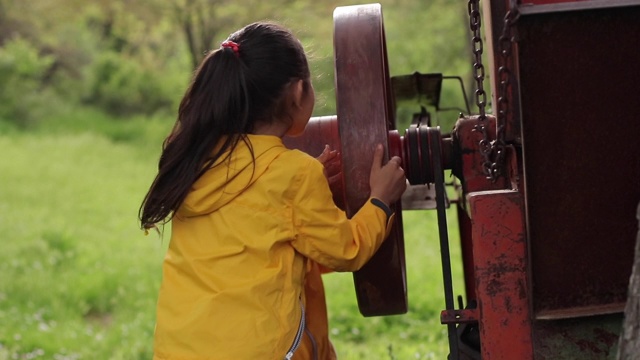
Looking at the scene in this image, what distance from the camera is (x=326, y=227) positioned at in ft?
9.16

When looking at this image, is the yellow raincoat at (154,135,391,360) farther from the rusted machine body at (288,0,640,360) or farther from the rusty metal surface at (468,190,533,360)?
the rusty metal surface at (468,190,533,360)

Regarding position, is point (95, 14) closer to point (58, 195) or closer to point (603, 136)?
point (58, 195)

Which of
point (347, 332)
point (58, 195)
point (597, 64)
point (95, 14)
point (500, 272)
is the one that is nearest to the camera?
point (597, 64)

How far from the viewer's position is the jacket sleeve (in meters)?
2.79

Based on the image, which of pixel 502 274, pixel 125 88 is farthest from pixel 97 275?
pixel 125 88

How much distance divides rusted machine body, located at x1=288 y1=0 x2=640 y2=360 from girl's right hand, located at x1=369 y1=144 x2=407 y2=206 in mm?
33

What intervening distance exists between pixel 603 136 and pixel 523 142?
20 centimetres

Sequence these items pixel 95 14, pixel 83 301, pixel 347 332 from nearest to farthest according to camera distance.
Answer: pixel 347 332, pixel 83 301, pixel 95 14

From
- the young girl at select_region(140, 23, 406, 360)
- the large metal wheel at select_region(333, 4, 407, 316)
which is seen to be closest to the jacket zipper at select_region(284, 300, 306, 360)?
the young girl at select_region(140, 23, 406, 360)

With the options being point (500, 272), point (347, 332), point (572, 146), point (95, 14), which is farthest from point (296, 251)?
point (95, 14)

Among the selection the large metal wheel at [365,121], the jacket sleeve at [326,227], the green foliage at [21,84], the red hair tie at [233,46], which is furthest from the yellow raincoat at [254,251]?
the green foliage at [21,84]

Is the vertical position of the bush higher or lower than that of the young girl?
higher

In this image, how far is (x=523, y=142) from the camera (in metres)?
2.60

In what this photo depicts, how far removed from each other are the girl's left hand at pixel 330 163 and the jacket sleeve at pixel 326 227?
13.0 inches
